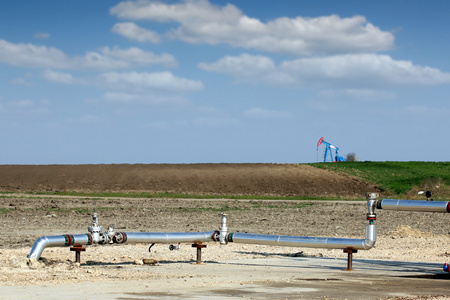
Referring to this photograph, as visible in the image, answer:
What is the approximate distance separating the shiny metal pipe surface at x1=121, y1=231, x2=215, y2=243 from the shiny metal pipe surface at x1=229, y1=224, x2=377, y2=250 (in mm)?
801

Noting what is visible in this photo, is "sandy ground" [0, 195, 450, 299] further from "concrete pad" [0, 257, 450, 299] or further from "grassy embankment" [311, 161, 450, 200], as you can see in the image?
"grassy embankment" [311, 161, 450, 200]

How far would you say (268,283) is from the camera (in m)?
12.7

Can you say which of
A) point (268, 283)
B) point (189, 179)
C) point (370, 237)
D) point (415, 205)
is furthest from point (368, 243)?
point (189, 179)

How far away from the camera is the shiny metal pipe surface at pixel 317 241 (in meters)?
15.0

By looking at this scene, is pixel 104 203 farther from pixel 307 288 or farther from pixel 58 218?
pixel 307 288

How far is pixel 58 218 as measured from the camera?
29.5 metres

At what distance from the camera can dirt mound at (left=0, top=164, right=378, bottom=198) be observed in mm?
53844

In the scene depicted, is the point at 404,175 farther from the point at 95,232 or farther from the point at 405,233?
the point at 95,232

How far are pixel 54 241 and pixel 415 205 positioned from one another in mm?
8567

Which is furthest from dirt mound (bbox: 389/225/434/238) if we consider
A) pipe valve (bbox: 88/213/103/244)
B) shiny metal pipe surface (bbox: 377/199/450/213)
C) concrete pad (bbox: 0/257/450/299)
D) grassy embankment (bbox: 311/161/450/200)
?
grassy embankment (bbox: 311/161/450/200)

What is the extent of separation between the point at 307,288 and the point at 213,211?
76.7 feet

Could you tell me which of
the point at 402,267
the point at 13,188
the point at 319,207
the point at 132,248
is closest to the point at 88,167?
the point at 13,188

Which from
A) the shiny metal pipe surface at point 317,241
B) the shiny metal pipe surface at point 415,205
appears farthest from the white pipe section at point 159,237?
the shiny metal pipe surface at point 415,205

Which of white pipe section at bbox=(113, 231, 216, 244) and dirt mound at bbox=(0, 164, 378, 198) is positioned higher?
dirt mound at bbox=(0, 164, 378, 198)
